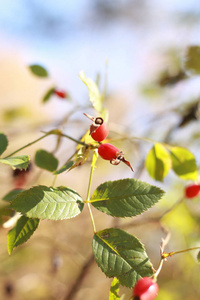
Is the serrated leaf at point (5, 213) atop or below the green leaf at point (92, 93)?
below

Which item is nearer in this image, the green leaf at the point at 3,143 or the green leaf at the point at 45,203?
the green leaf at the point at 45,203

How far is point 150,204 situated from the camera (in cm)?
61

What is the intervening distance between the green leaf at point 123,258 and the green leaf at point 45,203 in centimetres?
10

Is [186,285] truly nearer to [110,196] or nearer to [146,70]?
[110,196]

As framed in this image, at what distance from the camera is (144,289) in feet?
1.79

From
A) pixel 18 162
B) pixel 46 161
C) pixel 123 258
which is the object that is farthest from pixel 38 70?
pixel 123 258

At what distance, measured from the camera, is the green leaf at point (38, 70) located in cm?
117

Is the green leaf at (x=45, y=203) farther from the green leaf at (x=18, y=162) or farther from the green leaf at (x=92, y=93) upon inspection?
the green leaf at (x=92, y=93)

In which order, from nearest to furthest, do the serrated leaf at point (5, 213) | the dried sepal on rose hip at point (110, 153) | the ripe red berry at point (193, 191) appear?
the dried sepal on rose hip at point (110, 153)
the serrated leaf at point (5, 213)
the ripe red berry at point (193, 191)

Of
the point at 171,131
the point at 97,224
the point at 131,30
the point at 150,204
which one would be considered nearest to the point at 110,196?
the point at 150,204

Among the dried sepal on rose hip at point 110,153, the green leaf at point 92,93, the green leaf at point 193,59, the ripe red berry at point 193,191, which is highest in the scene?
the green leaf at point 193,59

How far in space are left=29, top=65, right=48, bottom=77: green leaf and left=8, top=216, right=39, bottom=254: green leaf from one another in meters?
0.70

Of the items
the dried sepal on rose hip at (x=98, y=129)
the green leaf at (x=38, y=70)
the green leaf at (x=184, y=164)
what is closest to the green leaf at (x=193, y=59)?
the green leaf at (x=184, y=164)

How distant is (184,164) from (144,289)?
520mm
